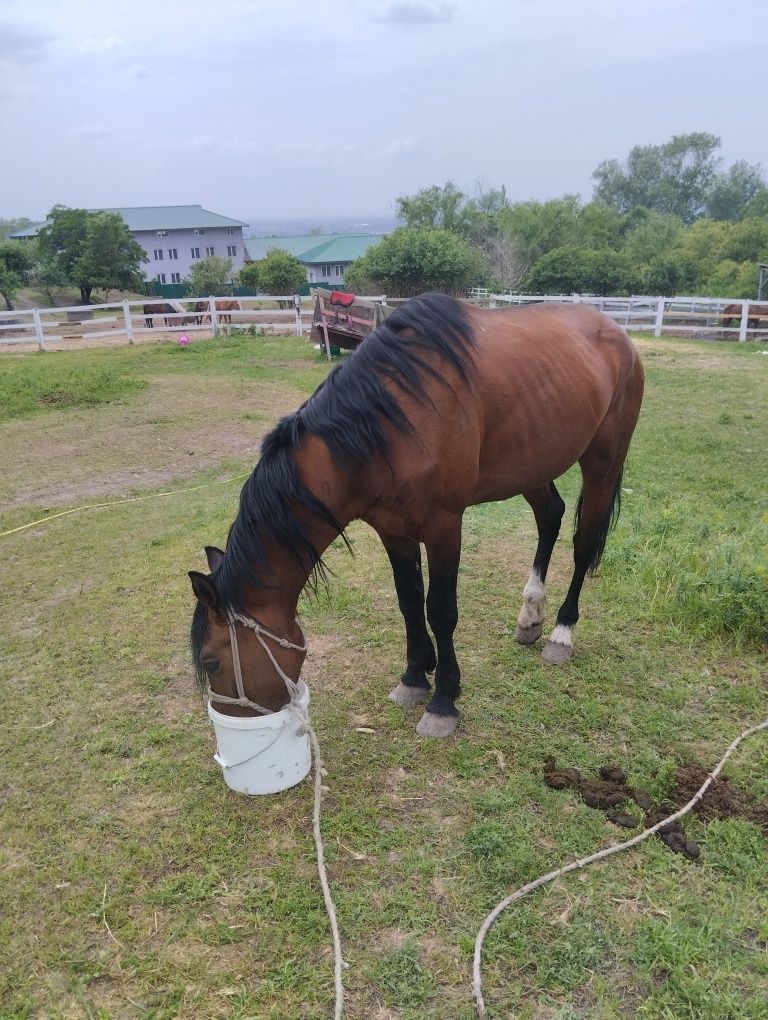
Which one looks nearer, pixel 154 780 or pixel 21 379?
pixel 154 780

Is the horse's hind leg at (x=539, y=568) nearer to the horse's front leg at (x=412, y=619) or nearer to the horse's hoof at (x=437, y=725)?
the horse's front leg at (x=412, y=619)

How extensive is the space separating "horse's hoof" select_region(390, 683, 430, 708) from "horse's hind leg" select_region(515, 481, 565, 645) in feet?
2.54

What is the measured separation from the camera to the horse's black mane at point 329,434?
2.34 meters

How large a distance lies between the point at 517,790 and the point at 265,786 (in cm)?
99

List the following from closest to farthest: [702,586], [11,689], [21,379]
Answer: [11,689] → [702,586] → [21,379]

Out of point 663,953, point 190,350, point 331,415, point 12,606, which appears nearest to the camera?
point 663,953

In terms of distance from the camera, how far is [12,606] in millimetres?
4238

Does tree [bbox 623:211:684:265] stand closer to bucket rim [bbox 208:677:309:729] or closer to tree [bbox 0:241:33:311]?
tree [bbox 0:241:33:311]

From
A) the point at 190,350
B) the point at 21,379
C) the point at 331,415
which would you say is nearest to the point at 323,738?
the point at 331,415

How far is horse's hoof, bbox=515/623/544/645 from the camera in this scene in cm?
364

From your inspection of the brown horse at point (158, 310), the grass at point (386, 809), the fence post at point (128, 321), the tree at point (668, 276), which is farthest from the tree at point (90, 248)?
the grass at point (386, 809)

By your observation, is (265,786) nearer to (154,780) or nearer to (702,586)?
(154,780)

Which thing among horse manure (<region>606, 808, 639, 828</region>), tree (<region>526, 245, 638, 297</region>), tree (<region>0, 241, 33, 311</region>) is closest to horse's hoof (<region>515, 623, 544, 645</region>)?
horse manure (<region>606, 808, 639, 828</region>)

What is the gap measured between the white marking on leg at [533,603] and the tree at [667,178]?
84.4 meters
